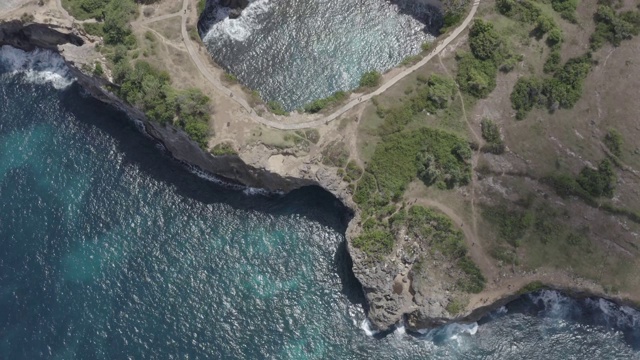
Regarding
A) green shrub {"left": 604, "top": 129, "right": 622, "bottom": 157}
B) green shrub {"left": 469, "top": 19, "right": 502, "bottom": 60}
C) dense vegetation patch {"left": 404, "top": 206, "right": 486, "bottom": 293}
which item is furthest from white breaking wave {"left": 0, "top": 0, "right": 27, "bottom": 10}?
green shrub {"left": 604, "top": 129, "right": 622, "bottom": 157}

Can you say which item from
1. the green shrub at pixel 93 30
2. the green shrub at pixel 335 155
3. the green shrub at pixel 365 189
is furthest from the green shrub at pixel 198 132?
the green shrub at pixel 365 189

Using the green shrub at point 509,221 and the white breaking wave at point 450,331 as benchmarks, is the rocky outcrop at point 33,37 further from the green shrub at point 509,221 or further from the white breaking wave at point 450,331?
the white breaking wave at point 450,331

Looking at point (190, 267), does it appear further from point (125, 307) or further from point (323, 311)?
point (323, 311)

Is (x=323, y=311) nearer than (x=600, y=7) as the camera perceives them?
Yes

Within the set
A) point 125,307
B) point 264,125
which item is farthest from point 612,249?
point 125,307

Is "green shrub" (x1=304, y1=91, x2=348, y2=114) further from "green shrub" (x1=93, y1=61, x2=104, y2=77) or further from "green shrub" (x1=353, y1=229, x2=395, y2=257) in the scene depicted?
"green shrub" (x1=93, y1=61, x2=104, y2=77)

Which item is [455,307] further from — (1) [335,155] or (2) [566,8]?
(2) [566,8]

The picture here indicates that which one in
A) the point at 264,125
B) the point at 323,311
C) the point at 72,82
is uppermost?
the point at 264,125
